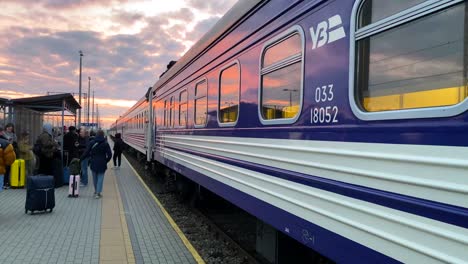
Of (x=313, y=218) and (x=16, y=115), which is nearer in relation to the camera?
(x=313, y=218)

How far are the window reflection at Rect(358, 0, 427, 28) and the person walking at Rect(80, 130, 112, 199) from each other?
346 inches

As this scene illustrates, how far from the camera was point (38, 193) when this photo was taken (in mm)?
8172

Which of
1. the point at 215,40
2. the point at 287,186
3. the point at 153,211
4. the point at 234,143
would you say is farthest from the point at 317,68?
the point at 153,211

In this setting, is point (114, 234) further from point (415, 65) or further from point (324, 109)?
point (415, 65)

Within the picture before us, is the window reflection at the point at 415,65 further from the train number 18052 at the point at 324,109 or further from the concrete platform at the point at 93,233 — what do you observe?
the concrete platform at the point at 93,233

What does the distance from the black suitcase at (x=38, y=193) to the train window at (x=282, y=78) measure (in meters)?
5.53

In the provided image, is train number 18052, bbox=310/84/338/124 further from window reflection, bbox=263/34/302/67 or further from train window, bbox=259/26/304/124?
window reflection, bbox=263/34/302/67

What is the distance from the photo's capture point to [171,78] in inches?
377

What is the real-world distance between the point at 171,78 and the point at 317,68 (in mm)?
6758

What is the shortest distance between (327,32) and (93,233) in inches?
206

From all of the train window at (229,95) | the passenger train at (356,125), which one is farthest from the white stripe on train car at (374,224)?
the train window at (229,95)

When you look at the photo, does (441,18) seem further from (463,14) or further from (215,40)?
(215,40)

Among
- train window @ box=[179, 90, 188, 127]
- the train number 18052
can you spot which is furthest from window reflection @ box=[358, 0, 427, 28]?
train window @ box=[179, 90, 188, 127]

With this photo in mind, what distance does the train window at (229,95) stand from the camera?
4833 millimetres
